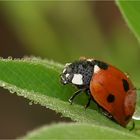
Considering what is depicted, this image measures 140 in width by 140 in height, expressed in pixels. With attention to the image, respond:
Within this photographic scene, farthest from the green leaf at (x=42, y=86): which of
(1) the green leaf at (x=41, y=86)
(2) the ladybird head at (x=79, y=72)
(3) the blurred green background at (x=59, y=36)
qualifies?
(3) the blurred green background at (x=59, y=36)

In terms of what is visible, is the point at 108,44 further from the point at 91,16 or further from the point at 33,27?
the point at 33,27

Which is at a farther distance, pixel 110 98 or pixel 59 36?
pixel 59 36

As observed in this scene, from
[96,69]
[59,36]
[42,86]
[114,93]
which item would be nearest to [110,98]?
[114,93]

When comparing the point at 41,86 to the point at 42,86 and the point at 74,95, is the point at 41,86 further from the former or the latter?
the point at 74,95

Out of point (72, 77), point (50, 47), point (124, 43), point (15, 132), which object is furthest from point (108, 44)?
point (72, 77)

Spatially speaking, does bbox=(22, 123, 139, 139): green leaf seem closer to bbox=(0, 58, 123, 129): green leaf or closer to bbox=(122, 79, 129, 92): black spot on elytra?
bbox=(0, 58, 123, 129): green leaf

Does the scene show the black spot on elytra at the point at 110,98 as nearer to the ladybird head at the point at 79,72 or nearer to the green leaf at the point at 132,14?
the ladybird head at the point at 79,72
